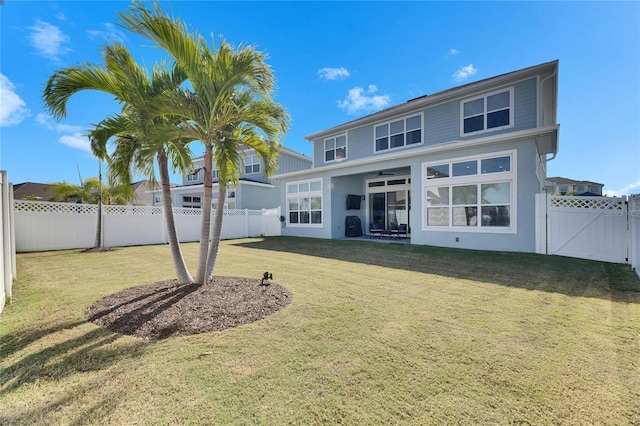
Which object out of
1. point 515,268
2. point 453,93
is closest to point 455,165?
point 453,93

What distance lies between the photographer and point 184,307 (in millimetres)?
4016

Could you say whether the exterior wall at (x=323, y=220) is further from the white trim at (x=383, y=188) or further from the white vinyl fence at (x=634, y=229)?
the white vinyl fence at (x=634, y=229)

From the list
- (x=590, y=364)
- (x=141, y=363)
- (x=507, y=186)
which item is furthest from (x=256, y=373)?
(x=507, y=186)

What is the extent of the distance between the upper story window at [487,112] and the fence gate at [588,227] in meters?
3.76

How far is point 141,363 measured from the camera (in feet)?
8.54

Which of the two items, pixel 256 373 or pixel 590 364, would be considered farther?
pixel 590 364

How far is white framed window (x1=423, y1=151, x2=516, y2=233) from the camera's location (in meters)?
9.48

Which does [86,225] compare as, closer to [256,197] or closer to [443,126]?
[256,197]

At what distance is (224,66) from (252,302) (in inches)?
142

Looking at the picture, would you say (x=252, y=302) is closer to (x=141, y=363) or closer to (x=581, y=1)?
(x=141, y=363)

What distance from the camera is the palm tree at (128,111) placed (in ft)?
13.8

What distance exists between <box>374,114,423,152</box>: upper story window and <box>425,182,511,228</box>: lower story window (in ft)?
10.3

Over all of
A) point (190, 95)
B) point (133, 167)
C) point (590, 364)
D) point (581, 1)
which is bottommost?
point (590, 364)

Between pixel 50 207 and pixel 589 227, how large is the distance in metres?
18.7
